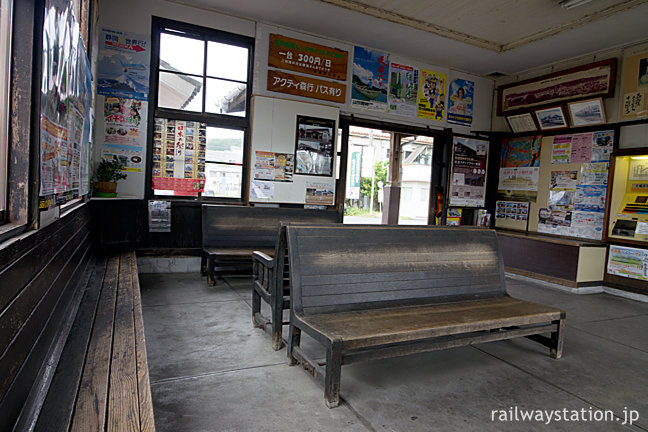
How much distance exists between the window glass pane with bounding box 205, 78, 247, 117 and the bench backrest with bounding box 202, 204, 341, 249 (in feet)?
4.21

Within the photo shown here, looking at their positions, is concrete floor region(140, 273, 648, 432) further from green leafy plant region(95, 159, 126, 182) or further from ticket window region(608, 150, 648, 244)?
ticket window region(608, 150, 648, 244)

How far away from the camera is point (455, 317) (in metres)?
2.38

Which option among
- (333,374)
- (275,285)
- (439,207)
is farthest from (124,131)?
(439,207)

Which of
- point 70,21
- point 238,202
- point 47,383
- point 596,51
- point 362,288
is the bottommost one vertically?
point 47,383

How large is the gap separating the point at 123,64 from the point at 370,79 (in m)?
3.27

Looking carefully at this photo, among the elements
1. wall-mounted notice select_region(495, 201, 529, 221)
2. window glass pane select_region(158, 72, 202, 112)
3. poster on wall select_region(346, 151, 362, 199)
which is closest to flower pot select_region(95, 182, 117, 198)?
window glass pane select_region(158, 72, 202, 112)

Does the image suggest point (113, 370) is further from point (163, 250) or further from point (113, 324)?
point (163, 250)

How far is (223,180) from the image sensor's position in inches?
201

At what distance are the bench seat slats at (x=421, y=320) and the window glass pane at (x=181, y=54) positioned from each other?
12.7 feet

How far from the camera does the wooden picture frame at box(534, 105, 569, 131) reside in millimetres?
5785

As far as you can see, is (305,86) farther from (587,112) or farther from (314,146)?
(587,112)

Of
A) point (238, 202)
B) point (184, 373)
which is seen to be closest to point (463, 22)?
point (238, 202)

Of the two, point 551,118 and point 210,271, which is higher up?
point 551,118

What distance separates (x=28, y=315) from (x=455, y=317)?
208 cm
